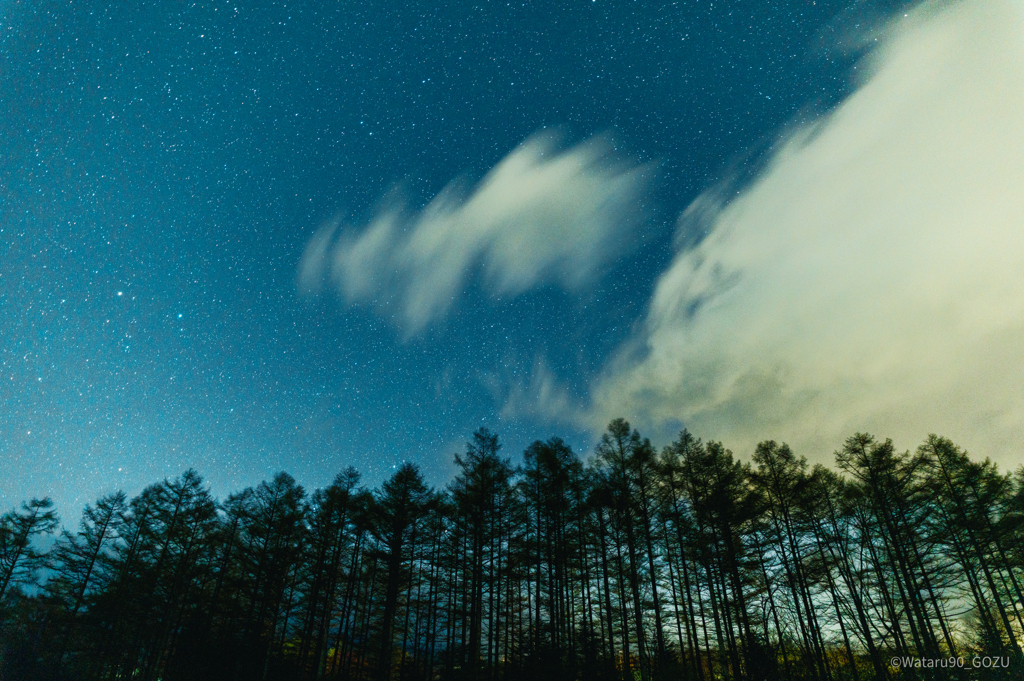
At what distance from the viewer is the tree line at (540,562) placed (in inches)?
905

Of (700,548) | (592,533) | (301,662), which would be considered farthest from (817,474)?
(301,662)

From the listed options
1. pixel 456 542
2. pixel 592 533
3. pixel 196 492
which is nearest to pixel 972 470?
pixel 592 533

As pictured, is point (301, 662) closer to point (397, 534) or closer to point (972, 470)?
point (397, 534)

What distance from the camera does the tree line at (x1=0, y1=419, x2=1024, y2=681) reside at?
22984 mm

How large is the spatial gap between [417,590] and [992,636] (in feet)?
113

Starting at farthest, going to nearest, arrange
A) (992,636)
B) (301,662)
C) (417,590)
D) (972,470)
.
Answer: (417,590) → (301,662) → (972,470) → (992,636)

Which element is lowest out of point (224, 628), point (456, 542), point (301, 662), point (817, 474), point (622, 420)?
point (301, 662)

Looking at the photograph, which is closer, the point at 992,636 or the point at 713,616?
the point at 992,636

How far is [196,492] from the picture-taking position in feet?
95.2

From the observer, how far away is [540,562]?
1008 inches

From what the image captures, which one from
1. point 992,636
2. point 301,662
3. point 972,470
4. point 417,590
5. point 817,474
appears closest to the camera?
point 992,636

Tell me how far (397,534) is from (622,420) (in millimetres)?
16464

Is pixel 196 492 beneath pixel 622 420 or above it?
beneath

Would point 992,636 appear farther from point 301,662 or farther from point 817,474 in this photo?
point 301,662
